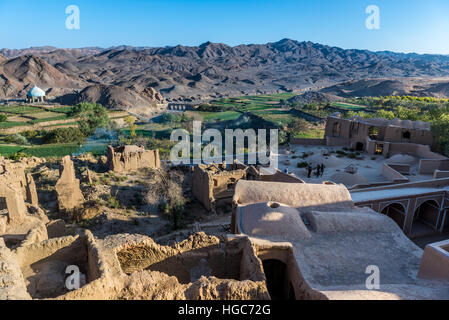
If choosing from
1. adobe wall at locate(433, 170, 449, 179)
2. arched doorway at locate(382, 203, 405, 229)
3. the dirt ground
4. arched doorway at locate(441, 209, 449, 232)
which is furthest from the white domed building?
arched doorway at locate(441, 209, 449, 232)

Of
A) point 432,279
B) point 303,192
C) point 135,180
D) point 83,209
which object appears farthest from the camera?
point 135,180

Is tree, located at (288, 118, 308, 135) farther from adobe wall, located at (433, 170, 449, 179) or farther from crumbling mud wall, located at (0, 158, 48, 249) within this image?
crumbling mud wall, located at (0, 158, 48, 249)

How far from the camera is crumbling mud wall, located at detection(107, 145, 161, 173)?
25.0 meters

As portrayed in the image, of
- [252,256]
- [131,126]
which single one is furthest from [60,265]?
[131,126]

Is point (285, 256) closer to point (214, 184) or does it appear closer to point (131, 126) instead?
point (214, 184)

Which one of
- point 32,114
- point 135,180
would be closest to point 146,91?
point 32,114

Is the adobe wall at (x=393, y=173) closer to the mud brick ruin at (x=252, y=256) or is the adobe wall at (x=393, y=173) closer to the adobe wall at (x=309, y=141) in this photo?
the mud brick ruin at (x=252, y=256)

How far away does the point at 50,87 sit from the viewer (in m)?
91.2

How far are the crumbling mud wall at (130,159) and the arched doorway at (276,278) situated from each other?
16926 millimetres

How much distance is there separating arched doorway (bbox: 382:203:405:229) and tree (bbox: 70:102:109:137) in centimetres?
3978

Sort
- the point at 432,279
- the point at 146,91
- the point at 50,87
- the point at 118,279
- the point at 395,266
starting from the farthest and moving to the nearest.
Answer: the point at 50,87 → the point at 146,91 → the point at 395,266 → the point at 432,279 → the point at 118,279

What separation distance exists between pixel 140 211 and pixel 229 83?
4143 inches

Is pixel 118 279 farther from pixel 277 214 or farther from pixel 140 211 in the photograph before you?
pixel 140 211

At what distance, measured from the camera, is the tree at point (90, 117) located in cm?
4481
